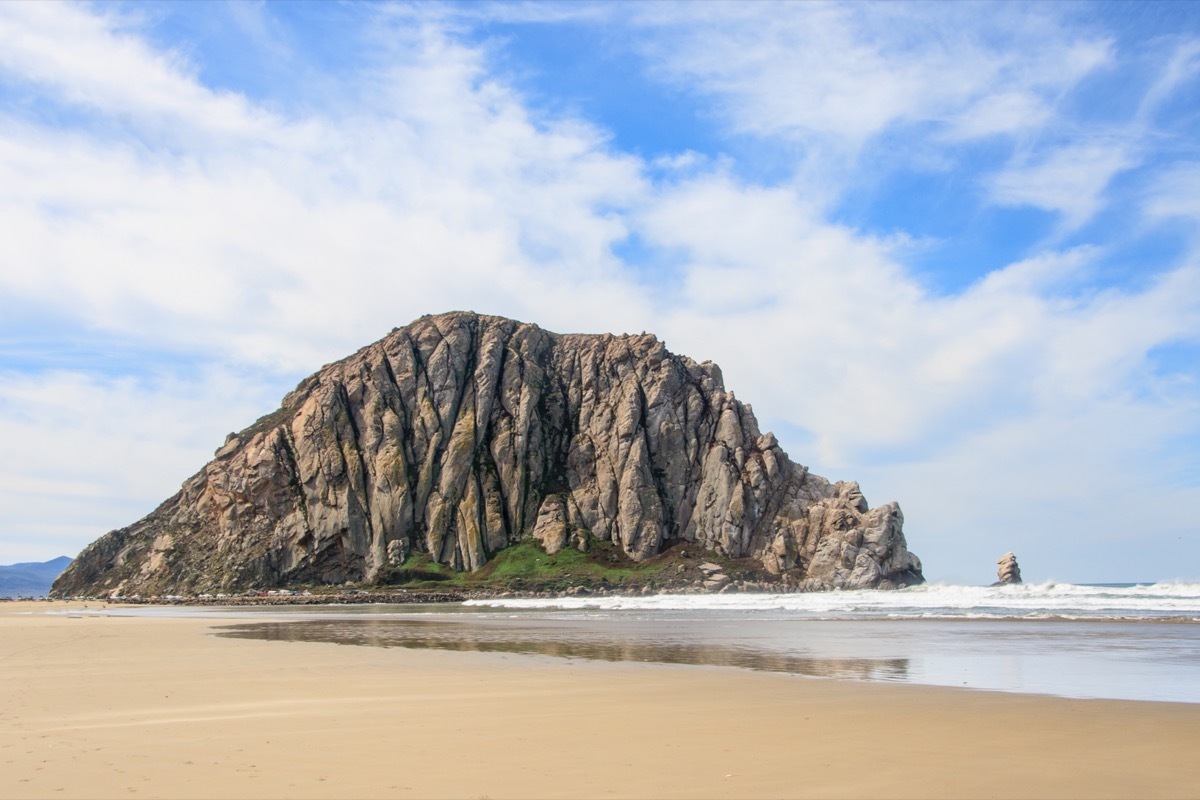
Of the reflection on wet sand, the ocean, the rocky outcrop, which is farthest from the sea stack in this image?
the reflection on wet sand

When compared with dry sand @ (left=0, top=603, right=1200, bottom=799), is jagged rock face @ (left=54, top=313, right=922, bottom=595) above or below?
above

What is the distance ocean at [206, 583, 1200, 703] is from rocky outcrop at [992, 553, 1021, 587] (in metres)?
46.2

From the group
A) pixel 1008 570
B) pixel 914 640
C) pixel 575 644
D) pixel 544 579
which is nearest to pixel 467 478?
pixel 544 579

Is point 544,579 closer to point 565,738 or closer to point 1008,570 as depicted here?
point 1008,570

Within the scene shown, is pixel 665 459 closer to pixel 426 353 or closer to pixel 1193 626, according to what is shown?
pixel 426 353

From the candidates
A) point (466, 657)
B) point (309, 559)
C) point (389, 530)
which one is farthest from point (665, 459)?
point (466, 657)

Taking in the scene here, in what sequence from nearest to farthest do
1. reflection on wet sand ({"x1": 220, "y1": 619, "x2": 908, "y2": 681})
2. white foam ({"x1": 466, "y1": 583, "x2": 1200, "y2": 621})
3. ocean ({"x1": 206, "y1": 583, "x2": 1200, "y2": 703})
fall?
ocean ({"x1": 206, "y1": 583, "x2": 1200, "y2": 703}) → reflection on wet sand ({"x1": 220, "y1": 619, "x2": 908, "y2": 681}) → white foam ({"x1": 466, "y1": 583, "x2": 1200, "y2": 621})

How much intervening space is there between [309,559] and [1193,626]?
114209 millimetres

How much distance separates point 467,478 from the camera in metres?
135

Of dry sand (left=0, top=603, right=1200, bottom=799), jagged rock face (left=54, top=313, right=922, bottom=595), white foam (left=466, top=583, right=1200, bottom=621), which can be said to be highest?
jagged rock face (left=54, top=313, right=922, bottom=595)

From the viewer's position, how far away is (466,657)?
1041 inches

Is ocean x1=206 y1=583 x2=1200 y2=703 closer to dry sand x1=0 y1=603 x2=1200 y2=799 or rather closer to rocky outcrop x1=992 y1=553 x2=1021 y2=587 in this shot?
dry sand x1=0 y1=603 x2=1200 y2=799

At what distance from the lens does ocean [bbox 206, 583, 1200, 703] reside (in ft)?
69.1

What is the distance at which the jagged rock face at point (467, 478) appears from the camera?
125375 mm
